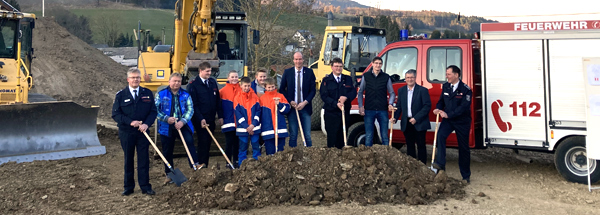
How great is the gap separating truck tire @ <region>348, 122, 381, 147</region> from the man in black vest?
0.89 meters

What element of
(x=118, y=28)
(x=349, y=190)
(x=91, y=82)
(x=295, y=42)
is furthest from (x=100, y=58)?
(x=349, y=190)

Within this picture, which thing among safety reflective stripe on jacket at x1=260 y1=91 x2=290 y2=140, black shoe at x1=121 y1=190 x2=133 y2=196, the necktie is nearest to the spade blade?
black shoe at x1=121 y1=190 x2=133 y2=196

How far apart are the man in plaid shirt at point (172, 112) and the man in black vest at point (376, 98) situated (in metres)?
2.63

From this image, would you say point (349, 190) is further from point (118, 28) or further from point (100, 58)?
point (118, 28)

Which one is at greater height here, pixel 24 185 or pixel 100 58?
pixel 100 58

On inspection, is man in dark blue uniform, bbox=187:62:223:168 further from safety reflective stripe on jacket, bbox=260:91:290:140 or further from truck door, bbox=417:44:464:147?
truck door, bbox=417:44:464:147

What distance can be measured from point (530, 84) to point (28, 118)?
8052 millimetres

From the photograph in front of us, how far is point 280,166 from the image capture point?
22.5 ft

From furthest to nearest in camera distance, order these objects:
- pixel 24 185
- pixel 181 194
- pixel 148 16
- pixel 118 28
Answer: pixel 148 16
pixel 118 28
pixel 24 185
pixel 181 194

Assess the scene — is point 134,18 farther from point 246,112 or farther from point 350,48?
point 246,112

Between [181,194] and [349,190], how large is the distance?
2.02m

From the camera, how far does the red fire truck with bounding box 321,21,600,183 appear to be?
7672 mm

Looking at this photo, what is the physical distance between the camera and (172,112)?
24.6 feet

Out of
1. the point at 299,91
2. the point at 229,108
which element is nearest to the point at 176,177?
the point at 229,108
